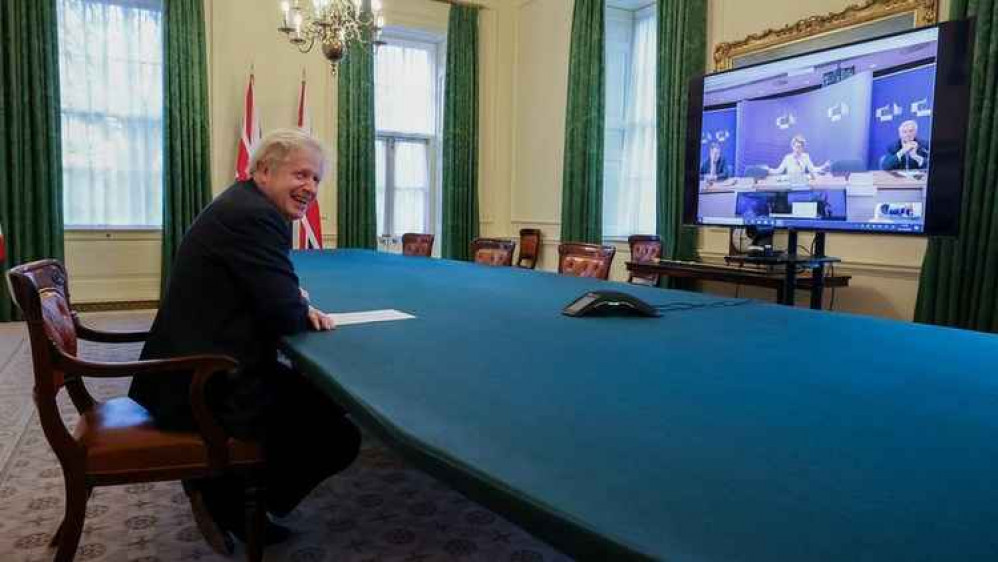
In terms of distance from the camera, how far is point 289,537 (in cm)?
208

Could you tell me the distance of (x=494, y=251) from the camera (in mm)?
4379

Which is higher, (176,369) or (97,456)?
(176,369)

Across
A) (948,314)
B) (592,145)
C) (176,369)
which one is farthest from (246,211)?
(592,145)

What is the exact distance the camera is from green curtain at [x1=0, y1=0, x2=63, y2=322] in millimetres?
5828

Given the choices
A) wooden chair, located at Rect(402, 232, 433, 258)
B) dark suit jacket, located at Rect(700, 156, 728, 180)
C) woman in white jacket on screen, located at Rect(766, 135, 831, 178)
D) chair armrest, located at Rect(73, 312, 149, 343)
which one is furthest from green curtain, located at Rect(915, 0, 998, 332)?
chair armrest, located at Rect(73, 312, 149, 343)

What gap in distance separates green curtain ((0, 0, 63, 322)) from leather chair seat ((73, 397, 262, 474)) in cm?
517

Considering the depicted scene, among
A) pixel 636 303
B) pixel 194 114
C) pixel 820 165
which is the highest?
pixel 194 114

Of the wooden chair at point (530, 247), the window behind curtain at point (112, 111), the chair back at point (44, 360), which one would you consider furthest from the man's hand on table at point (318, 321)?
the wooden chair at point (530, 247)

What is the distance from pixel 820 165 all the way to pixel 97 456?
144 inches

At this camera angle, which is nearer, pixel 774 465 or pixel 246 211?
pixel 774 465

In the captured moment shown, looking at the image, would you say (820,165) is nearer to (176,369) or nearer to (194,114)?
(176,369)

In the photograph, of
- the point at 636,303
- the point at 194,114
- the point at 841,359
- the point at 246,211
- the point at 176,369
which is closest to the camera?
the point at 841,359

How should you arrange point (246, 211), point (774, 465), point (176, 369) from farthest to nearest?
point (246, 211) < point (176, 369) < point (774, 465)

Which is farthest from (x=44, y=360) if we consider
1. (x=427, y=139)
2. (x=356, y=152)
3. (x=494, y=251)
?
(x=427, y=139)
